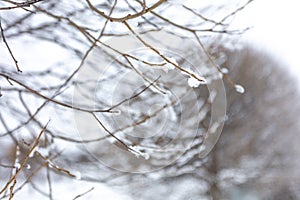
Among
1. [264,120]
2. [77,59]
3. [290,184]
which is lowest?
[77,59]

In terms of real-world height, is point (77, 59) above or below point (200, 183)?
below

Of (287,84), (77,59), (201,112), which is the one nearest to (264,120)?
(287,84)

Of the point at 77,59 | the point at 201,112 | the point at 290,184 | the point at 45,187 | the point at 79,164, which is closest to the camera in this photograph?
the point at 77,59

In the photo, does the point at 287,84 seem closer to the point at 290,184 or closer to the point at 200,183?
the point at 290,184

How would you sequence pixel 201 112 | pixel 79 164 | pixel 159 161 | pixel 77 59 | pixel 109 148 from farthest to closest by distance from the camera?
pixel 201 112
pixel 79 164
pixel 159 161
pixel 109 148
pixel 77 59

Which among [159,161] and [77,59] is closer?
[77,59]

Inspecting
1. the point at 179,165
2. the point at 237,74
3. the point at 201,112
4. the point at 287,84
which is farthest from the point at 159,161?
the point at 287,84

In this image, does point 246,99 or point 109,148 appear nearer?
point 109,148

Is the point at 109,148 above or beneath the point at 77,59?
above

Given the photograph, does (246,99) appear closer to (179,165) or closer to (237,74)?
(237,74)
